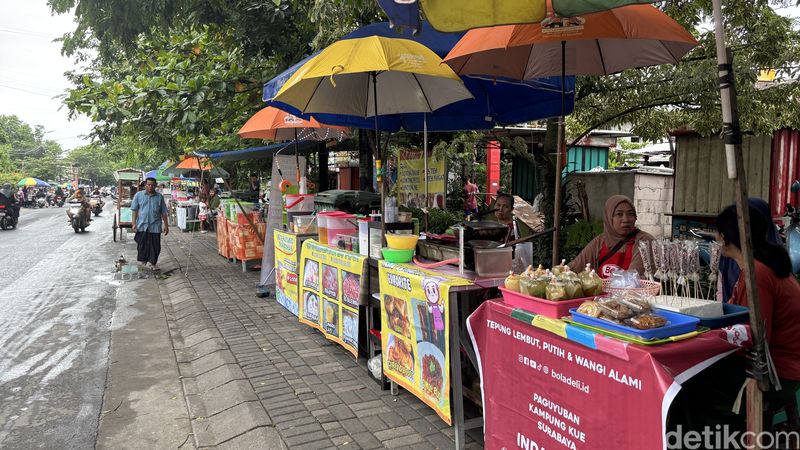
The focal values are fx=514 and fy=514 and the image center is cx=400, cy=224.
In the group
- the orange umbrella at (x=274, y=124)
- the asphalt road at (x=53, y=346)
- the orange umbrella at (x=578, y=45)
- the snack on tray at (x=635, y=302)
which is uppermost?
the orange umbrella at (x=578, y=45)

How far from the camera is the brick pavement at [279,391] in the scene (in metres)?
3.49

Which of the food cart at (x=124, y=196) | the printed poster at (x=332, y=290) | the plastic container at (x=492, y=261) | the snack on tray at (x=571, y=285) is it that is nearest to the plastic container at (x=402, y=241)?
the printed poster at (x=332, y=290)

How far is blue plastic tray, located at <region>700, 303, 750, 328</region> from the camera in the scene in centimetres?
216

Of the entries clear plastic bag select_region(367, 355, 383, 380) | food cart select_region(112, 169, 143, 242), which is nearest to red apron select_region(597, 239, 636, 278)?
clear plastic bag select_region(367, 355, 383, 380)

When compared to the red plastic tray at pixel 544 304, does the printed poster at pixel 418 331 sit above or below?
below

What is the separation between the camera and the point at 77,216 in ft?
55.8

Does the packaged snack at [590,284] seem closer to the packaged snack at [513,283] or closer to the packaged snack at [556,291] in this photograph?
the packaged snack at [556,291]

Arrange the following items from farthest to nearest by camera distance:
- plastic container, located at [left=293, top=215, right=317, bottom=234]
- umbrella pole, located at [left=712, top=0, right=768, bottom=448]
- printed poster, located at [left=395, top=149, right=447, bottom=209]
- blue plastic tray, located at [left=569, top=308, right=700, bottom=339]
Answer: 1. printed poster, located at [left=395, top=149, right=447, bottom=209]
2. plastic container, located at [left=293, top=215, right=317, bottom=234]
3. blue plastic tray, located at [left=569, top=308, right=700, bottom=339]
4. umbrella pole, located at [left=712, top=0, right=768, bottom=448]

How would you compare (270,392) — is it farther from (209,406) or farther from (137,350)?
(137,350)

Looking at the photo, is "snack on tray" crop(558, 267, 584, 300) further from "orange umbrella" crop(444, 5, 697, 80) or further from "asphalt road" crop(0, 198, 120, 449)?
"asphalt road" crop(0, 198, 120, 449)

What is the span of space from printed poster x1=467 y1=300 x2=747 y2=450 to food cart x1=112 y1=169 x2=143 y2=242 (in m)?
14.3

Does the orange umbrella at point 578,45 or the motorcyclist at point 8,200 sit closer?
the orange umbrella at point 578,45

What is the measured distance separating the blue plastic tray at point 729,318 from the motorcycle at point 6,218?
2211cm

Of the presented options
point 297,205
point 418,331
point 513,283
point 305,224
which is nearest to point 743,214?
point 513,283
